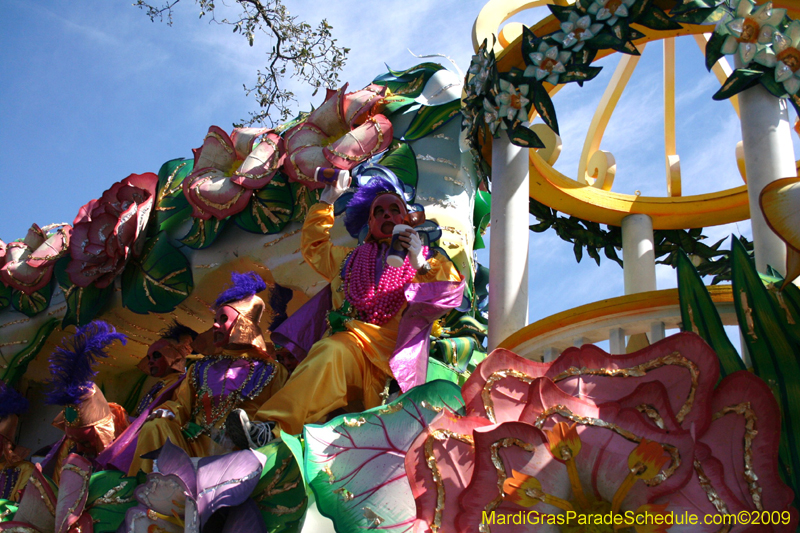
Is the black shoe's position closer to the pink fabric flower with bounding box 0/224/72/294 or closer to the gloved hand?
the gloved hand

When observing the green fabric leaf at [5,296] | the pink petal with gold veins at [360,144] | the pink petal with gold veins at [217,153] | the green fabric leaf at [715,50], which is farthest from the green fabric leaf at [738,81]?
the green fabric leaf at [5,296]

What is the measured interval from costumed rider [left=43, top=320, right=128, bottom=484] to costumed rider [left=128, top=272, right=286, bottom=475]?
1.61ft

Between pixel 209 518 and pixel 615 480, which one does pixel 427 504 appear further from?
pixel 209 518

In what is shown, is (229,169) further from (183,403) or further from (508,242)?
(508,242)

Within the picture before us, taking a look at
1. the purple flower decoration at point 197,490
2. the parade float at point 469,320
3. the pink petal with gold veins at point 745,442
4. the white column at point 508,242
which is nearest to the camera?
the pink petal with gold veins at point 745,442

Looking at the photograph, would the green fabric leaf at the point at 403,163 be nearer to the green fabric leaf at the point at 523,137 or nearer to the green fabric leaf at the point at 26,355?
the green fabric leaf at the point at 523,137

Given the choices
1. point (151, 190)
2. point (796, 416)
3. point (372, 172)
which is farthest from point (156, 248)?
point (796, 416)

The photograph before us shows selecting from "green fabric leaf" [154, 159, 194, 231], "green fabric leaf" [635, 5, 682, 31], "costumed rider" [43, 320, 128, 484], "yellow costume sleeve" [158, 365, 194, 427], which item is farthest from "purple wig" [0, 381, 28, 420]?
"green fabric leaf" [635, 5, 682, 31]

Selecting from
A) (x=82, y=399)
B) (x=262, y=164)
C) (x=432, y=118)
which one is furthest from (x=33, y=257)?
(x=432, y=118)

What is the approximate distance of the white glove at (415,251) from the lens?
13.9 feet

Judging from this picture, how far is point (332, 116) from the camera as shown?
19.0 ft

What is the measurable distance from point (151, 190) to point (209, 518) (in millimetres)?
3737

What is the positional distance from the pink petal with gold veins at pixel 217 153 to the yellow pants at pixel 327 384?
2515mm

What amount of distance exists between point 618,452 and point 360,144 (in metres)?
3.30
